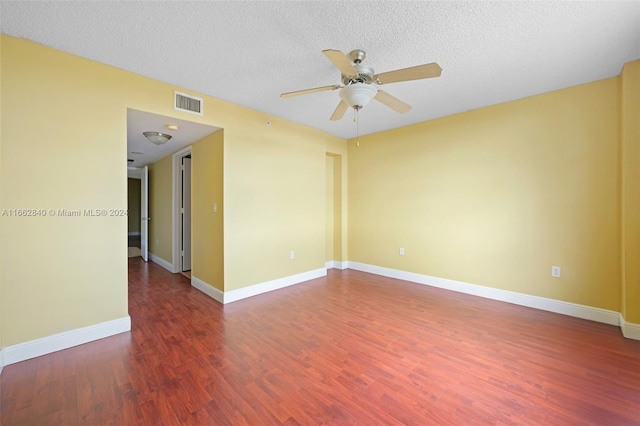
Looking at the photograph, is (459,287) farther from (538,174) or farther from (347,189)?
(347,189)

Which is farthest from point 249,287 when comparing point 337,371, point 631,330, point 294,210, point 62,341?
point 631,330

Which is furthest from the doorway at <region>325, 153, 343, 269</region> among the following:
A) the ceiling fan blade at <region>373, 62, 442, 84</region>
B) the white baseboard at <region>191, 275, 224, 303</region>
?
the ceiling fan blade at <region>373, 62, 442, 84</region>

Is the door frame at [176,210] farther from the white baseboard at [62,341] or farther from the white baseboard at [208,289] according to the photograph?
the white baseboard at [62,341]

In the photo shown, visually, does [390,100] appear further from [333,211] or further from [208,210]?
[333,211]

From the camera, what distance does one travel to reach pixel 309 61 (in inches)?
91.2

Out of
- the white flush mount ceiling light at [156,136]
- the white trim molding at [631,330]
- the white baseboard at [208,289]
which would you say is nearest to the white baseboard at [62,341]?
the white baseboard at [208,289]

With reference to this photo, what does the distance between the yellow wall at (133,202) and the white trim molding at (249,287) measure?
7417 mm

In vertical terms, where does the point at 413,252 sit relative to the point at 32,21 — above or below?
below

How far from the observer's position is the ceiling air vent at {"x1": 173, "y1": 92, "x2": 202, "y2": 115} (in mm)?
2844

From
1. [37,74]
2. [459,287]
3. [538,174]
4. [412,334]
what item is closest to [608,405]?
[412,334]

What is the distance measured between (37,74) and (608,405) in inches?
191

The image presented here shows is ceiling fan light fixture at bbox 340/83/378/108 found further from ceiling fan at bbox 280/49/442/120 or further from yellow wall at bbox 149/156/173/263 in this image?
yellow wall at bbox 149/156/173/263

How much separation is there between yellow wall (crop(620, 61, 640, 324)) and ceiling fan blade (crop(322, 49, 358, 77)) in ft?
9.06

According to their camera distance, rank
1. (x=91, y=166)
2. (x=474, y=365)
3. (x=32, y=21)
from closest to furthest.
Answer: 1. (x=32, y=21)
2. (x=474, y=365)
3. (x=91, y=166)
